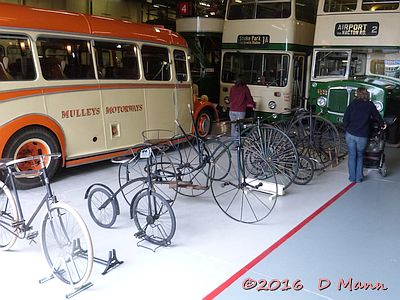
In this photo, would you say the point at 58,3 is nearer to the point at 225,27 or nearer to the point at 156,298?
the point at 225,27

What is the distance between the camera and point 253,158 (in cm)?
596

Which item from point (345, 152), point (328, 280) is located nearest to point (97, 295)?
point (328, 280)

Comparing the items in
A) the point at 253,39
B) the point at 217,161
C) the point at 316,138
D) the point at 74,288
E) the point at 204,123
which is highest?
the point at 253,39

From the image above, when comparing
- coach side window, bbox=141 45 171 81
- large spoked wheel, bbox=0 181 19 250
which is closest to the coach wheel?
coach side window, bbox=141 45 171 81

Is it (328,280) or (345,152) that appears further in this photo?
(345,152)

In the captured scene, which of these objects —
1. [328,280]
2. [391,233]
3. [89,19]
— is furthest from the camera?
[89,19]

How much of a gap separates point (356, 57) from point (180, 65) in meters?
4.48

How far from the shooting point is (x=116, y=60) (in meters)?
6.73

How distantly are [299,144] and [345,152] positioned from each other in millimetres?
1800

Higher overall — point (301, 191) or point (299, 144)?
point (299, 144)

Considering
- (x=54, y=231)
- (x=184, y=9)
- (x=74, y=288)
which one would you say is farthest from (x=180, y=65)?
(x=74, y=288)

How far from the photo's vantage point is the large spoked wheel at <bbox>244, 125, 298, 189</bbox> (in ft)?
17.7

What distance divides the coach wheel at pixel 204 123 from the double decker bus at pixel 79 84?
1.07 meters

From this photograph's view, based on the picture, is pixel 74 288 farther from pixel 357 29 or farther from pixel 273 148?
pixel 357 29
